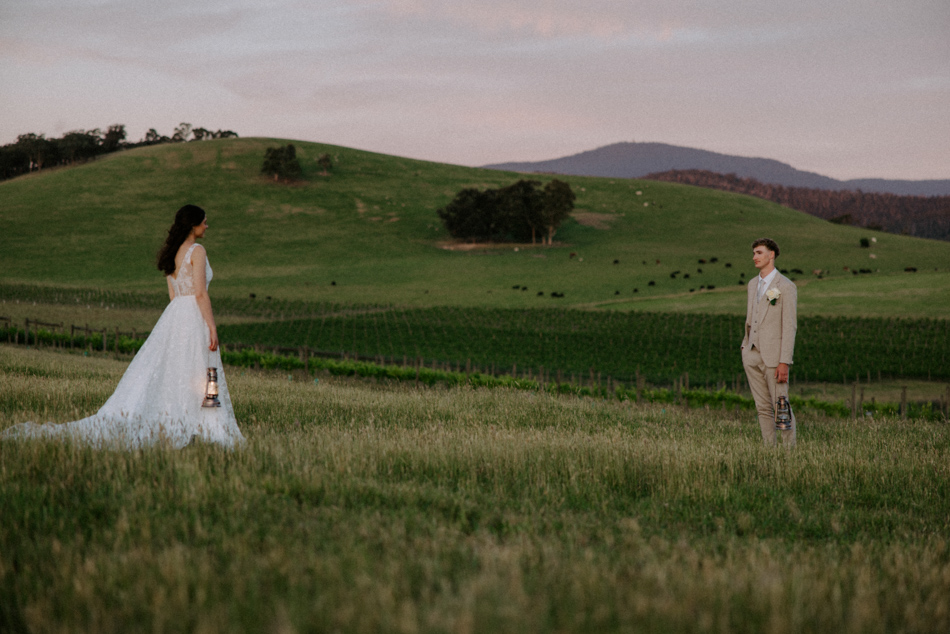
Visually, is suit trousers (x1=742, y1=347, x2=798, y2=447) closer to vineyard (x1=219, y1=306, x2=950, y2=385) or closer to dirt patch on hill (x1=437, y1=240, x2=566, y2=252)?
vineyard (x1=219, y1=306, x2=950, y2=385)

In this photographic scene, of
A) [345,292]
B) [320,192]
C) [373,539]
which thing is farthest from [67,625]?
[320,192]

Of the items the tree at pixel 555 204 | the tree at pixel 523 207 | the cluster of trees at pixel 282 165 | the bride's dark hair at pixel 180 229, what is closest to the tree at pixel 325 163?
the cluster of trees at pixel 282 165

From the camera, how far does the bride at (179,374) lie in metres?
7.67

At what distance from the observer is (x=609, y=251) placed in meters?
90.6

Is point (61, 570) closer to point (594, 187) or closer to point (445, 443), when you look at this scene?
point (445, 443)

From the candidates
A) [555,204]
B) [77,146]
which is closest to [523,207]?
[555,204]

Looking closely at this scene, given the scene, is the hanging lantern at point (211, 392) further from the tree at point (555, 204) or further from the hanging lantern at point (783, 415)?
→ the tree at point (555, 204)

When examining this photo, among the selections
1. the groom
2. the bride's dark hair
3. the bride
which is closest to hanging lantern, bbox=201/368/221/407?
the bride

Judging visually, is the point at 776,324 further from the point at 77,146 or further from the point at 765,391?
the point at 77,146

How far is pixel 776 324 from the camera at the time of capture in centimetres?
952

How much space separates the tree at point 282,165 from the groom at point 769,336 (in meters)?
121

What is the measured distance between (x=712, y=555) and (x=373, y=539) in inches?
92.2

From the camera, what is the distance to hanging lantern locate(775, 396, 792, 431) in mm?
9453

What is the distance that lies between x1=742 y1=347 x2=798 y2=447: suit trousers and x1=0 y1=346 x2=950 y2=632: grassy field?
35.5 inches
